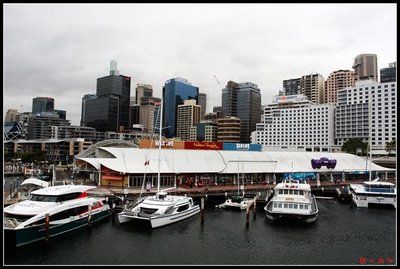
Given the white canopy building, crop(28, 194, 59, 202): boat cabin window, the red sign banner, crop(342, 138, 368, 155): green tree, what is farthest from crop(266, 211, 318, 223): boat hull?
crop(342, 138, 368, 155): green tree

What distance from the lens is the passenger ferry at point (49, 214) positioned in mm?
38628

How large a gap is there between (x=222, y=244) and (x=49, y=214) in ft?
68.6

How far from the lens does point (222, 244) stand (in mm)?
42094

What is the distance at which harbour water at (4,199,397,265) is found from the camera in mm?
36562

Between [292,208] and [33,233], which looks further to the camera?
[292,208]

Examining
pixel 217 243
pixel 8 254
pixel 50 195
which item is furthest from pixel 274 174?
pixel 8 254

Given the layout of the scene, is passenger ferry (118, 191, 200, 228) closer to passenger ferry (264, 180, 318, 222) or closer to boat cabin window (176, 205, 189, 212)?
boat cabin window (176, 205, 189, 212)

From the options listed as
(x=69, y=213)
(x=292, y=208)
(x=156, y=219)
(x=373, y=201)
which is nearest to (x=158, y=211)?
(x=156, y=219)

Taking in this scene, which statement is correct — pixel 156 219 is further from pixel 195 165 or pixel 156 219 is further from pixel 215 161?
pixel 215 161

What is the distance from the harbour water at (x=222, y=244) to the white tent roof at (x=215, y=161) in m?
21.7

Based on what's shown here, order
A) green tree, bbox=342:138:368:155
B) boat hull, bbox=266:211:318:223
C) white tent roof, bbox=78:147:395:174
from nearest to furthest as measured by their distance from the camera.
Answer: boat hull, bbox=266:211:318:223, white tent roof, bbox=78:147:395:174, green tree, bbox=342:138:368:155

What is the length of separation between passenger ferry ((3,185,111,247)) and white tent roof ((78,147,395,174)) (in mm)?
20173


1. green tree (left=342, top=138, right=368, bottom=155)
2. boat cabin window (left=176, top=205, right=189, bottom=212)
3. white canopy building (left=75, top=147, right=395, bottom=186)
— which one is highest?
green tree (left=342, top=138, right=368, bottom=155)

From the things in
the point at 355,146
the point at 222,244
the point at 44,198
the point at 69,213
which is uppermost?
the point at 355,146
